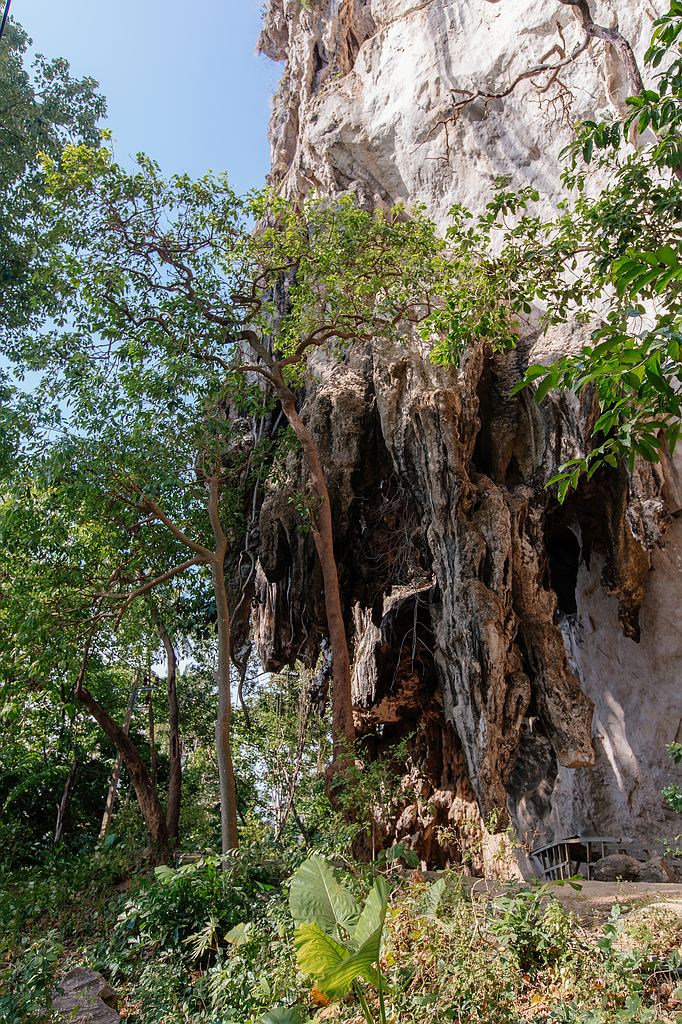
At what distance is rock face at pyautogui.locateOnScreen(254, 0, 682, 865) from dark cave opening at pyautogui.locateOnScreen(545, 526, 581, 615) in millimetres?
30

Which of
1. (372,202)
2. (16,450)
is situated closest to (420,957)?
(16,450)

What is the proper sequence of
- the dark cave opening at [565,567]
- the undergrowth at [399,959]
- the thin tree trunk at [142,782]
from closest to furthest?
the undergrowth at [399,959] → the thin tree trunk at [142,782] → the dark cave opening at [565,567]

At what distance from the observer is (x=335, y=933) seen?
12.9 ft

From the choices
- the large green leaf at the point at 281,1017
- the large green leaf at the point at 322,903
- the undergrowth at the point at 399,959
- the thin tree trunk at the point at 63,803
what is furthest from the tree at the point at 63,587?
the large green leaf at the point at 281,1017

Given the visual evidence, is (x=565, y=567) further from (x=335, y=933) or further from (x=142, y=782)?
(x=335, y=933)

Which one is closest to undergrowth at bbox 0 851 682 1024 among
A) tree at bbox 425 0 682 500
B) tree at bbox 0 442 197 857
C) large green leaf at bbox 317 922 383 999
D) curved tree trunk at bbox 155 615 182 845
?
large green leaf at bbox 317 922 383 999

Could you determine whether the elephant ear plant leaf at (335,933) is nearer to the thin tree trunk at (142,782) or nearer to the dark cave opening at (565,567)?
the thin tree trunk at (142,782)

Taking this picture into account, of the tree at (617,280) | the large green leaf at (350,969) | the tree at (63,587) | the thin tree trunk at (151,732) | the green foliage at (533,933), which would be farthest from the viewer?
the thin tree trunk at (151,732)

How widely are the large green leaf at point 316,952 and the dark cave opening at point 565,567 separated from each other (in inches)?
294

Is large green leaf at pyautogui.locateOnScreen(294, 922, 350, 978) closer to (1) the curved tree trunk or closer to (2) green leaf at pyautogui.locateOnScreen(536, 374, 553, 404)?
(2) green leaf at pyautogui.locateOnScreen(536, 374, 553, 404)

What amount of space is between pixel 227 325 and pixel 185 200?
1.43m

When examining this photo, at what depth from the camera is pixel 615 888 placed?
19.4 feet

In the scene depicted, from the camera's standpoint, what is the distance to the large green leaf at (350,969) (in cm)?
323

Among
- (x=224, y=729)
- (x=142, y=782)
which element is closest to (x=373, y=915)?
(x=224, y=729)
